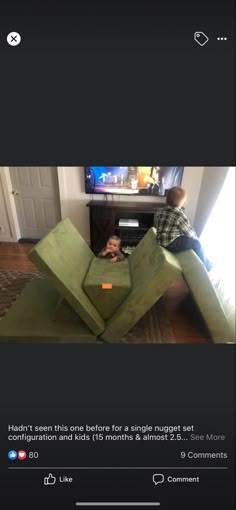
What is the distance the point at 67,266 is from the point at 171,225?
2.02 feet

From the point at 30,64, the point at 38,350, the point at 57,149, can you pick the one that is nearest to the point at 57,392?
the point at 38,350

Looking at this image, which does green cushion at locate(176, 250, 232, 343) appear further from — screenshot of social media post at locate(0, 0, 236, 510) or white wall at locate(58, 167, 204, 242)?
screenshot of social media post at locate(0, 0, 236, 510)

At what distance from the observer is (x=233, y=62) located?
0.33m

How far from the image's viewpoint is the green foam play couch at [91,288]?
43.4 inches

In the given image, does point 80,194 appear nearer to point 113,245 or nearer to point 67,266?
point 113,245

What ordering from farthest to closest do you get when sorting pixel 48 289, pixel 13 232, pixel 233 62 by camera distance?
pixel 48 289 < pixel 13 232 < pixel 233 62

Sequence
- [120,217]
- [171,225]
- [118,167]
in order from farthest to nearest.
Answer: [120,217]
[171,225]
[118,167]

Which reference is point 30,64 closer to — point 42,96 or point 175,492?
point 42,96

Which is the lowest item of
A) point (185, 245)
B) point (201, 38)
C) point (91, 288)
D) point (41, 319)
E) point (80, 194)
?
point (41, 319)

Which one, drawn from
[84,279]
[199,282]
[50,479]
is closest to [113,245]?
[84,279]

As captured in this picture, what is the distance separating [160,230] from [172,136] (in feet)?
3.16

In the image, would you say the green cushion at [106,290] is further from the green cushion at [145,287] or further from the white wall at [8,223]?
the white wall at [8,223]

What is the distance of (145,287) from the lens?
1.15 m

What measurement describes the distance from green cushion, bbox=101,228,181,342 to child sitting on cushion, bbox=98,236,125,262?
10.6 inches
